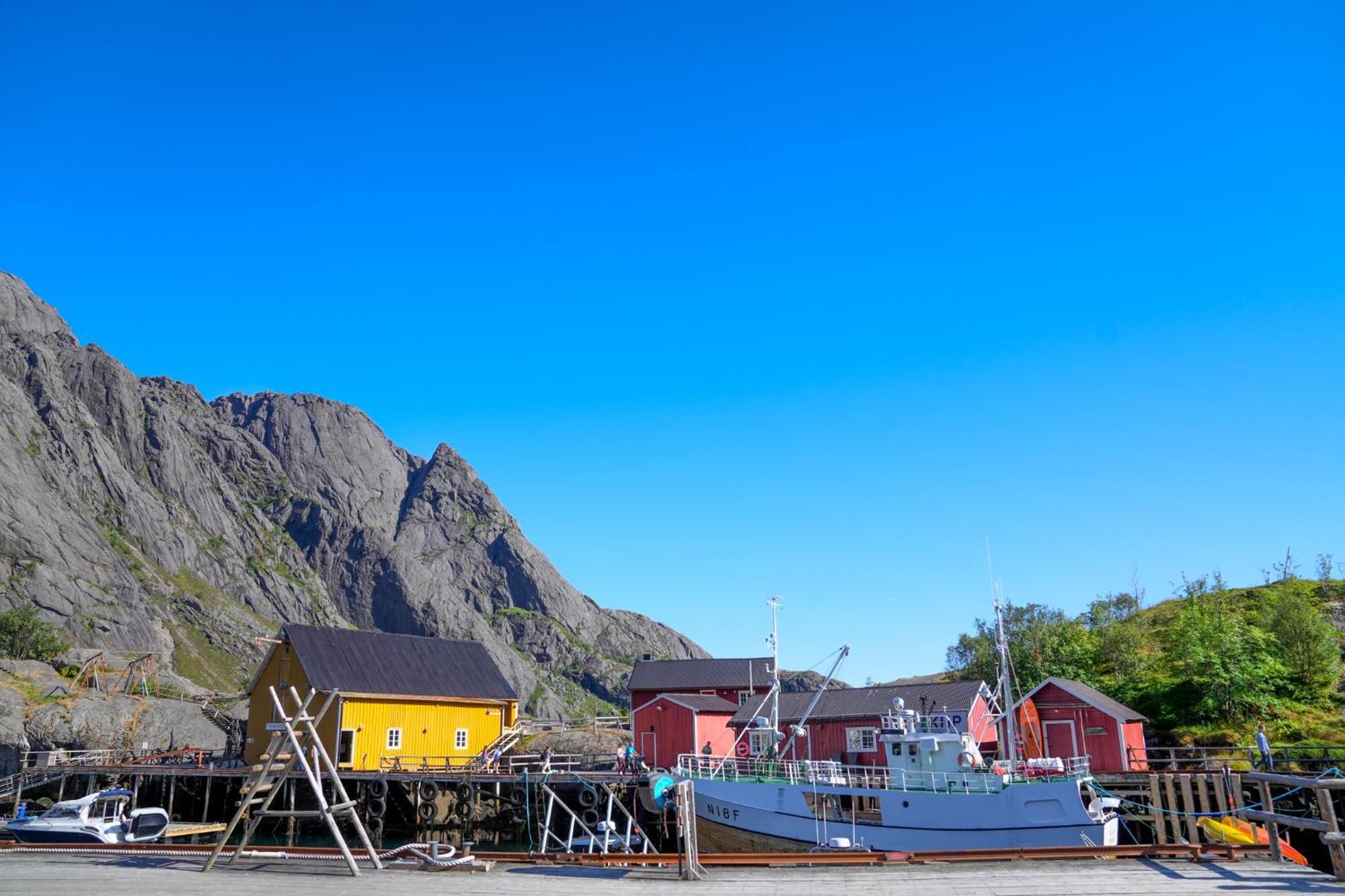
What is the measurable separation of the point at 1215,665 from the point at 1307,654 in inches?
254

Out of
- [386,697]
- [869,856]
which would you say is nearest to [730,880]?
[869,856]

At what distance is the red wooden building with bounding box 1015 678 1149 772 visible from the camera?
4200cm

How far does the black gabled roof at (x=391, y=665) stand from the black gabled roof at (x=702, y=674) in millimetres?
12355

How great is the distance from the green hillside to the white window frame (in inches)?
315

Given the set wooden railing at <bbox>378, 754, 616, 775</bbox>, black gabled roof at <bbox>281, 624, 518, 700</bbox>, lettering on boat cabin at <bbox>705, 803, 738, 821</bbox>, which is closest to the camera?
lettering on boat cabin at <bbox>705, 803, 738, 821</bbox>

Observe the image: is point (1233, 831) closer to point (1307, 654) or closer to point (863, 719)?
point (863, 719)

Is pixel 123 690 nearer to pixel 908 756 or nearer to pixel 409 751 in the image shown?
pixel 409 751

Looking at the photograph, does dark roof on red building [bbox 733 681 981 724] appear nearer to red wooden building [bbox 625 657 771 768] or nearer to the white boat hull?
red wooden building [bbox 625 657 771 768]

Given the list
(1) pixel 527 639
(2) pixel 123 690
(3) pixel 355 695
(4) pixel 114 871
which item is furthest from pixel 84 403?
(4) pixel 114 871

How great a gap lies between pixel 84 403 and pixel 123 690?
103196 mm

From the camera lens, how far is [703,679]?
6156 centimetres

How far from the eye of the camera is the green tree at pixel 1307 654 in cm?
4944

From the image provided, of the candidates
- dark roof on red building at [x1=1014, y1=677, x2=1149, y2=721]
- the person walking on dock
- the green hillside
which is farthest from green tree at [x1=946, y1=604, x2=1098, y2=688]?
the person walking on dock

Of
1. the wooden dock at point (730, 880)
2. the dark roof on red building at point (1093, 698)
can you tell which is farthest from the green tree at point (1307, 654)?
the wooden dock at point (730, 880)
